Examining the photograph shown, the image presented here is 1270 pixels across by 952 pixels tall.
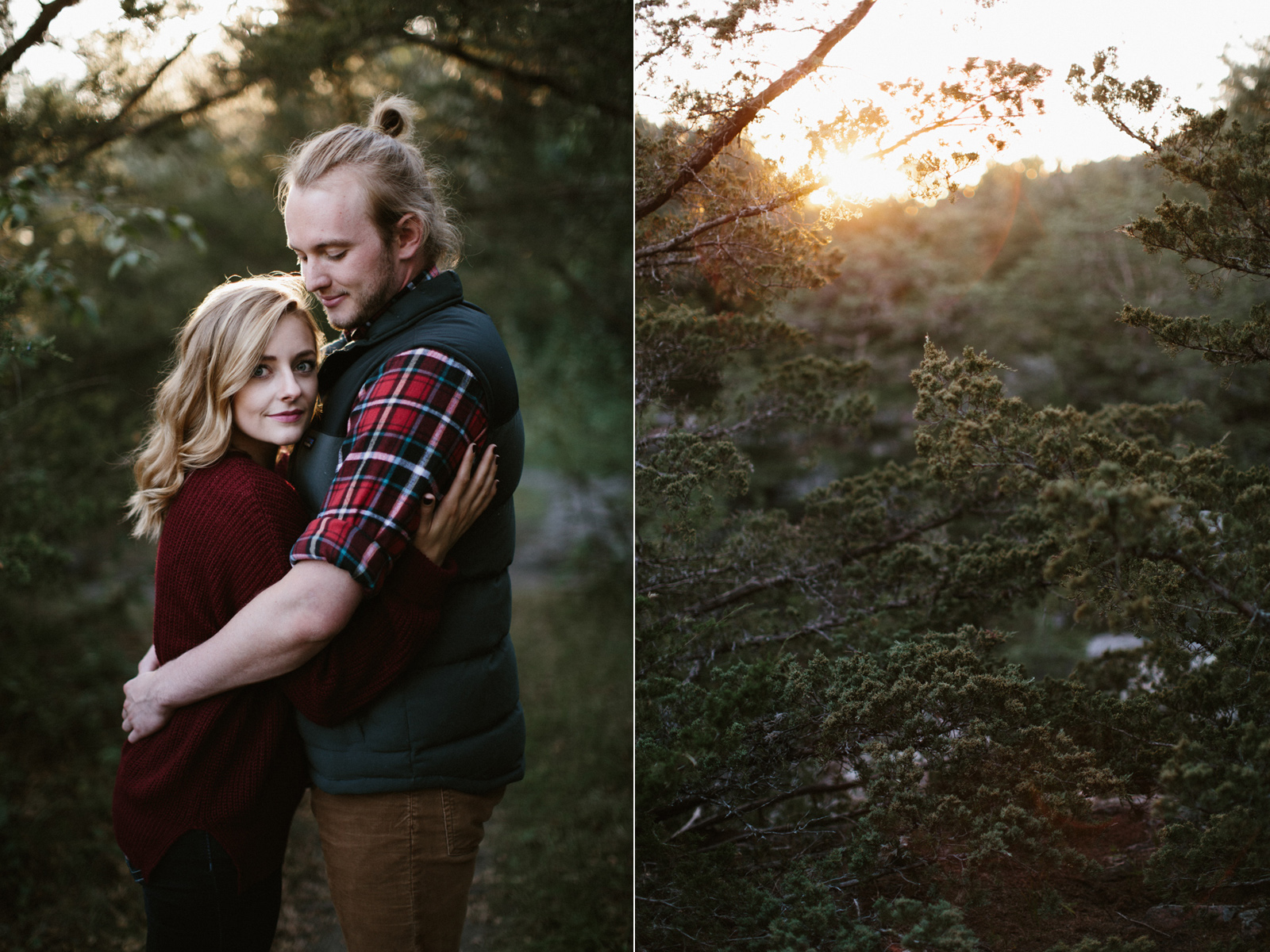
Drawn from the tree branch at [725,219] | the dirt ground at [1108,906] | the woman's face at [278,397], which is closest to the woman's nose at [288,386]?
the woman's face at [278,397]

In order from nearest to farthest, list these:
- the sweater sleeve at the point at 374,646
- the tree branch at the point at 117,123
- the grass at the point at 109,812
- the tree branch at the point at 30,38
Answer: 1. the sweater sleeve at the point at 374,646
2. the tree branch at the point at 30,38
3. the grass at the point at 109,812
4. the tree branch at the point at 117,123

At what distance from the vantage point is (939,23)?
5.33 feet

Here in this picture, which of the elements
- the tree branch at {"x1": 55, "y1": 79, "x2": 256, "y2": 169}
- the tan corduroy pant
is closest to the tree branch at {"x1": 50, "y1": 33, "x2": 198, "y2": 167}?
the tree branch at {"x1": 55, "y1": 79, "x2": 256, "y2": 169}

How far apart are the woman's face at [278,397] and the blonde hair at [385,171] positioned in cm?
26

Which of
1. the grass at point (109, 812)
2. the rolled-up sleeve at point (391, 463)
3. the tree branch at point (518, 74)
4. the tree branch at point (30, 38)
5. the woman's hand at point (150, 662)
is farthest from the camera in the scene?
the tree branch at point (518, 74)

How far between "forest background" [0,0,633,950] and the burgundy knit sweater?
4.26 feet

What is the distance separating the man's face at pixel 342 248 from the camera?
1.46m

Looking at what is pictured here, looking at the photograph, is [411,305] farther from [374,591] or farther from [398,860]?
[398,860]

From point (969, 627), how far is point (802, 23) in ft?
4.33

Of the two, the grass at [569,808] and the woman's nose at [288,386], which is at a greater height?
the woman's nose at [288,386]

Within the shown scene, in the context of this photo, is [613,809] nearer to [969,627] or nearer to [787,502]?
[787,502]

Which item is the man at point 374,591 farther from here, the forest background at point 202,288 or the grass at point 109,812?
the grass at point 109,812

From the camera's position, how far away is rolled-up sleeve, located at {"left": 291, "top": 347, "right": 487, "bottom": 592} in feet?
4.02

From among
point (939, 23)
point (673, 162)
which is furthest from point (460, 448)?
point (939, 23)
